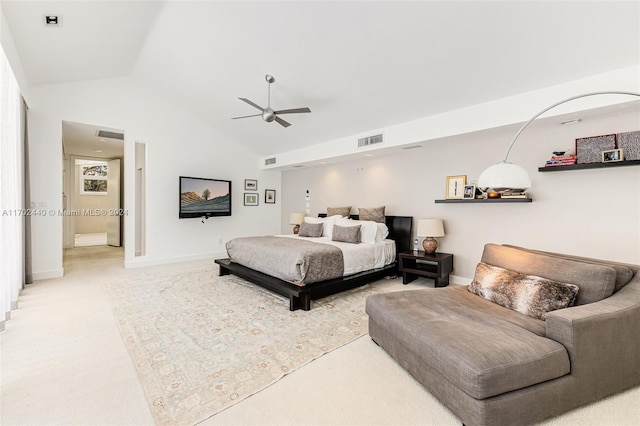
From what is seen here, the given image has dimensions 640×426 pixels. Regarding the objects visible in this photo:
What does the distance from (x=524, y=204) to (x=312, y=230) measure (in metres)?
3.50

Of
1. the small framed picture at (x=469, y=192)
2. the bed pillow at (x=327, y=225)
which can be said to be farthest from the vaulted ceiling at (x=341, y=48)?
the bed pillow at (x=327, y=225)

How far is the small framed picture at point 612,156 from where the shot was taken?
312 cm

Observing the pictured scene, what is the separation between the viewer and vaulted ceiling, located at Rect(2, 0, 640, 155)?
2758 mm

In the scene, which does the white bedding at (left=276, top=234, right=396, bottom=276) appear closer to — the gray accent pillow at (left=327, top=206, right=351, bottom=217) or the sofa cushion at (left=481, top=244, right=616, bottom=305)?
the gray accent pillow at (left=327, top=206, right=351, bottom=217)

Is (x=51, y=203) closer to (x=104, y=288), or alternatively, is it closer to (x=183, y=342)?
(x=104, y=288)

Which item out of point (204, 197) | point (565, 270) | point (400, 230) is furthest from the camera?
point (204, 197)

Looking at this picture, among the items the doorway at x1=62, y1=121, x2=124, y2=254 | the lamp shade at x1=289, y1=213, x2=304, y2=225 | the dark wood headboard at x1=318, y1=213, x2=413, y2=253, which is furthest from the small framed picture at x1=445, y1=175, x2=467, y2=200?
the doorway at x1=62, y1=121, x2=124, y2=254

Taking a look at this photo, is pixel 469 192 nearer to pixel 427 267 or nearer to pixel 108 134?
pixel 427 267

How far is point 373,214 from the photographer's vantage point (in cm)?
554

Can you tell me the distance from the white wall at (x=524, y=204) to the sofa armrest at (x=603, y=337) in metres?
1.88

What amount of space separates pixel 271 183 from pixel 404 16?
5.79 meters

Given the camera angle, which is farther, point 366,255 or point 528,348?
point 366,255

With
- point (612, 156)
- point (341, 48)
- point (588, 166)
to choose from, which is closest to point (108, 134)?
point (341, 48)

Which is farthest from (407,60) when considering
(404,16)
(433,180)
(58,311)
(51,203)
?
(51,203)
